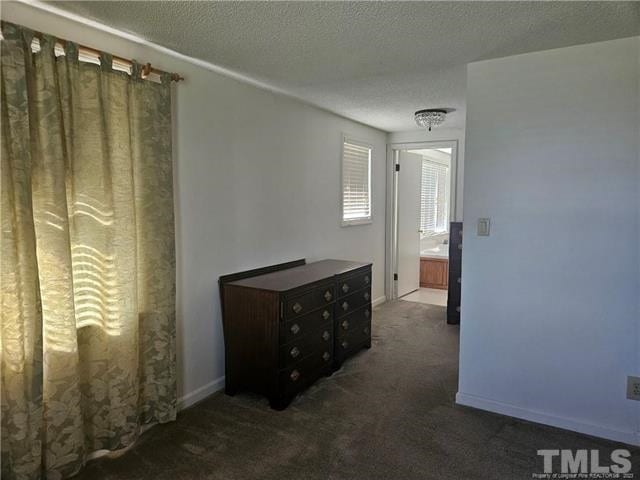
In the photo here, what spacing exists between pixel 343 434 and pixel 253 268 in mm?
1394

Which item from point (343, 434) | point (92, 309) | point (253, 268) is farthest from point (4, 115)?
point (343, 434)

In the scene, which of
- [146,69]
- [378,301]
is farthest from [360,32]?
[378,301]

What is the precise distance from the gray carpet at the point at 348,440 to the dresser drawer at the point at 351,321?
0.36 meters

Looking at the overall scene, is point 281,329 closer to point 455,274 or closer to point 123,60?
point 123,60

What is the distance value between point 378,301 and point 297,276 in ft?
8.10

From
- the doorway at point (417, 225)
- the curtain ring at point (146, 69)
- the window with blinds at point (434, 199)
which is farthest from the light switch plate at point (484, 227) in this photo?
the window with blinds at point (434, 199)

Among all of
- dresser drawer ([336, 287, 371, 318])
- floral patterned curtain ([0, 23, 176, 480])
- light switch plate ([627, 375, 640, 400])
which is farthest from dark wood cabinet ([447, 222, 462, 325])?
floral patterned curtain ([0, 23, 176, 480])

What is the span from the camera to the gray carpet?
2.14 metres

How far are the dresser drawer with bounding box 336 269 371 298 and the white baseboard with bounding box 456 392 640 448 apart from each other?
1122 mm

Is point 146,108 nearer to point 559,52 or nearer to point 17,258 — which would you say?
point 17,258

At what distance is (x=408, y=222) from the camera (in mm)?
5848

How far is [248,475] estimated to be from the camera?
6.93 feet

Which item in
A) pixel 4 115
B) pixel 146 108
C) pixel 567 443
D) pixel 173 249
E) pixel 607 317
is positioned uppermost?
pixel 146 108

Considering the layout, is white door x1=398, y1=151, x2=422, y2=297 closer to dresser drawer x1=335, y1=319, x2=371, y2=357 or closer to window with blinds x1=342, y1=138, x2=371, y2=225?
window with blinds x1=342, y1=138, x2=371, y2=225
